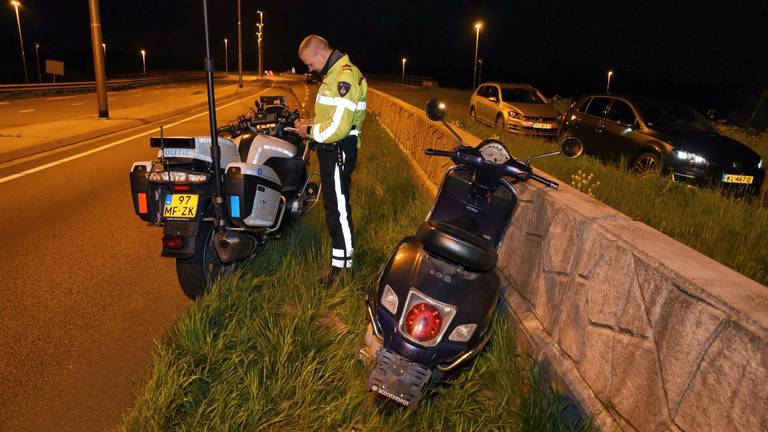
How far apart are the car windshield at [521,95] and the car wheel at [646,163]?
818cm

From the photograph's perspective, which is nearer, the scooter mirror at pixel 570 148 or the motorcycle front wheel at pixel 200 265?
the scooter mirror at pixel 570 148

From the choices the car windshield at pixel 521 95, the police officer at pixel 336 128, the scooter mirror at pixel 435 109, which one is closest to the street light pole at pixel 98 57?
the car windshield at pixel 521 95

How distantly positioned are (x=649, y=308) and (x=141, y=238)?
518cm

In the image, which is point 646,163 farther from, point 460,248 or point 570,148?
point 460,248

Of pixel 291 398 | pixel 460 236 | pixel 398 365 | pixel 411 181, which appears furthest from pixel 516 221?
pixel 411 181

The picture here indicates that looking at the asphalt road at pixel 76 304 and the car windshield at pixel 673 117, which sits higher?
the car windshield at pixel 673 117

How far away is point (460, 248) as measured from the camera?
256 centimetres

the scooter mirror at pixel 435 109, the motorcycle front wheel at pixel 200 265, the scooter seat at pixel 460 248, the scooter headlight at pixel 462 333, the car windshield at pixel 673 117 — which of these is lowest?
the motorcycle front wheel at pixel 200 265

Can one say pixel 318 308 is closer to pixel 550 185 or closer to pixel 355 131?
pixel 355 131

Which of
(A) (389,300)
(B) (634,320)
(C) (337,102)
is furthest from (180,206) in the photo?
(B) (634,320)

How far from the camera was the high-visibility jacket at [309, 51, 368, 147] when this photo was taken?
4109mm

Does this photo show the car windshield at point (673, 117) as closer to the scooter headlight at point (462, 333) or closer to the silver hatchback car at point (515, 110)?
the silver hatchback car at point (515, 110)

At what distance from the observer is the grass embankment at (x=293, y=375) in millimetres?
2635

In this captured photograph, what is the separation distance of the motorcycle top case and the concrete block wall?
193 centimetres
